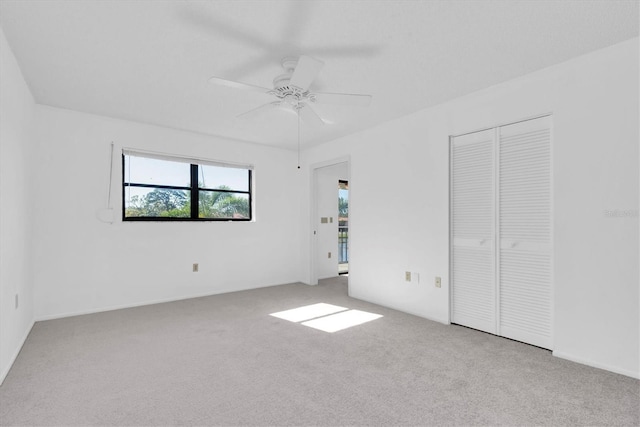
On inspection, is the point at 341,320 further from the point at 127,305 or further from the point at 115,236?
the point at 115,236

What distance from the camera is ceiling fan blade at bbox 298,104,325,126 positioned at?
2.80 meters

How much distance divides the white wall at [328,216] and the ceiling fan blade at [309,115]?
2.78 metres

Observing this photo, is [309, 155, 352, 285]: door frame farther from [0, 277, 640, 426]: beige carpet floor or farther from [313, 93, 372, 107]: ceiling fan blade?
[313, 93, 372, 107]: ceiling fan blade

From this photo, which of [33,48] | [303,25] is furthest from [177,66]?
[303,25]

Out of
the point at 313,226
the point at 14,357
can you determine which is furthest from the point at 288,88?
the point at 313,226

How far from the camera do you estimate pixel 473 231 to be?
128 inches

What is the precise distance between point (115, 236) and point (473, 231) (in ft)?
13.4

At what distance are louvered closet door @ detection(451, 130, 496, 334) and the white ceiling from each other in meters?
0.60

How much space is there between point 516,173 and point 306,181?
3297mm

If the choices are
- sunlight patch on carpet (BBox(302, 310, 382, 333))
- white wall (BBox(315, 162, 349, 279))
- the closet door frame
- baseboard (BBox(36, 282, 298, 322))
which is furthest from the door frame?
the closet door frame

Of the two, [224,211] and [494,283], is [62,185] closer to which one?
[224,211]

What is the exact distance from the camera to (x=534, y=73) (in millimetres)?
2725

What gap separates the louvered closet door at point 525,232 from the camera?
8.94ft

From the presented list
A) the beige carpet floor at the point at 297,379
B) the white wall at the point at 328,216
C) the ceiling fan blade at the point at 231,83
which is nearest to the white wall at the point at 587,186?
the beige carpet floor at the point at 297,379
